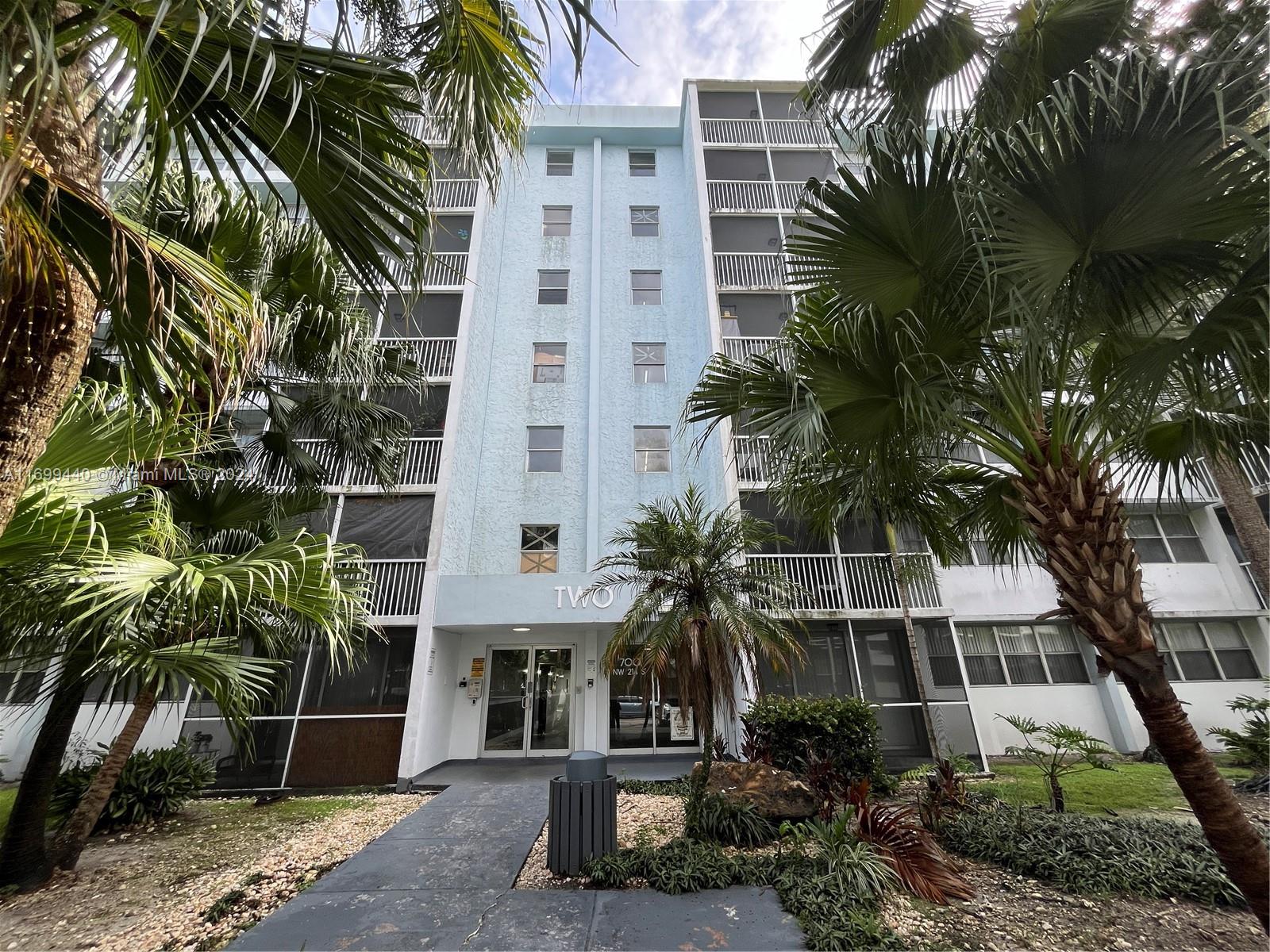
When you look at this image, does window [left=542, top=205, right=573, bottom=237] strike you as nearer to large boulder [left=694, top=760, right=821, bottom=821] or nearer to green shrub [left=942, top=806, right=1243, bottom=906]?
large boulder [left=694, top=760, right=821, bottom=821]

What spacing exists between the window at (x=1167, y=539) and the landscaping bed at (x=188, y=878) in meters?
16.8

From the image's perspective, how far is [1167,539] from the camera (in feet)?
42.3

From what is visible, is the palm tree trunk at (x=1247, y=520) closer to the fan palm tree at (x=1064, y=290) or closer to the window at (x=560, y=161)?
the fan palm tree at (x=1064, y=290)

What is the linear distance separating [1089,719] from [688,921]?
1247 cm

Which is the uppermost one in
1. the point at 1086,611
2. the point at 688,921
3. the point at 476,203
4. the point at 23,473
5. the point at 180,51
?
the point at 476,203

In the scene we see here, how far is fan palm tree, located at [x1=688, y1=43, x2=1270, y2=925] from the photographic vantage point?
2.98m

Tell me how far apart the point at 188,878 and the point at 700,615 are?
5857 mm

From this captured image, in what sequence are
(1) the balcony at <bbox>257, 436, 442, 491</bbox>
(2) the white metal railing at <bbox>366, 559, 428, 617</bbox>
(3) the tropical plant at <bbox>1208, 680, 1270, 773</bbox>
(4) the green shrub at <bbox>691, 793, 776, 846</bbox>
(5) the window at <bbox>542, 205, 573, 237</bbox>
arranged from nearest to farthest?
(4) the green shrub at <bbox>691, 793, 776, 846</bbox> → (3) the tropical plant at <bbox>1208, 680, 1270, 773</bbox> → (2) the white metal railing at <bbox>366, 559, 428, 617</bbox> → (1) the balcony at <bbox>257, 436, 442, 491</bbox> → (5) the window at <bbox>542, 205, 573, 237</bbox>

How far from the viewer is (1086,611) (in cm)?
339

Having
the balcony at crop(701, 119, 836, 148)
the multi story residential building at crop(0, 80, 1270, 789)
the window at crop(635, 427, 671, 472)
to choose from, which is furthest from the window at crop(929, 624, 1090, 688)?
the balcony at crop(701, 119, 836, 148)

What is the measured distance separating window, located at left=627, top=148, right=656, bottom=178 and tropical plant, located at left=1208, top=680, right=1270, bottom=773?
1905 cm

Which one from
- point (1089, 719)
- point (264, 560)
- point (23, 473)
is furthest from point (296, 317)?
point (1089, 719)

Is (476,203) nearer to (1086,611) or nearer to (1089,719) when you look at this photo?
(1086,611)

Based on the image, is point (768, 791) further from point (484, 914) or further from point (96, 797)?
point (96, 797)
